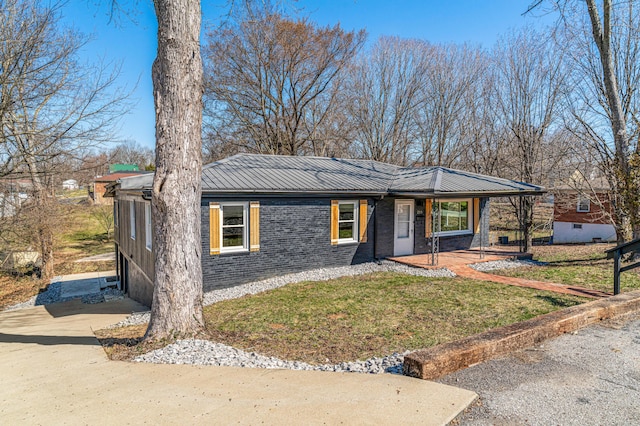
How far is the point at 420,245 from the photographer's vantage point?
1370cm

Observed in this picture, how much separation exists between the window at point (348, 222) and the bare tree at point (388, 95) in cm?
1356

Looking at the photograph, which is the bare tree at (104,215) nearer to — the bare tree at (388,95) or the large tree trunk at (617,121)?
the bare tree at (388,95)

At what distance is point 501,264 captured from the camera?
12.1 metres

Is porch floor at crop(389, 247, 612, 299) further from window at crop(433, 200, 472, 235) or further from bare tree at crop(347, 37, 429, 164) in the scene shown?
bare tree at crop(347, 37, 429, 164)

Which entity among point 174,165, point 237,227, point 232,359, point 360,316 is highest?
point 174,165

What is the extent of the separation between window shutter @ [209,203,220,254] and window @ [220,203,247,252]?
153mm

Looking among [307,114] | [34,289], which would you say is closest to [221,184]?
[34,289]

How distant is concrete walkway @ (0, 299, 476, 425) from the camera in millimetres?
3133

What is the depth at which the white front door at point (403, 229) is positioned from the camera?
43.7 ft

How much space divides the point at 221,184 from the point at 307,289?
3.50 meters

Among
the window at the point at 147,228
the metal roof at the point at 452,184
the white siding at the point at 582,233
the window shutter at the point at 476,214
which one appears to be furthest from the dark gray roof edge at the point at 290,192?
the white siding at the point at 582,233

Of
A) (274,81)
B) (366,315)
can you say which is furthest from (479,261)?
(274,81)

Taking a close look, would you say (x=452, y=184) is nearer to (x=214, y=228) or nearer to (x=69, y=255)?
(x=214, y=228)

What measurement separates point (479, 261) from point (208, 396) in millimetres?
10518
